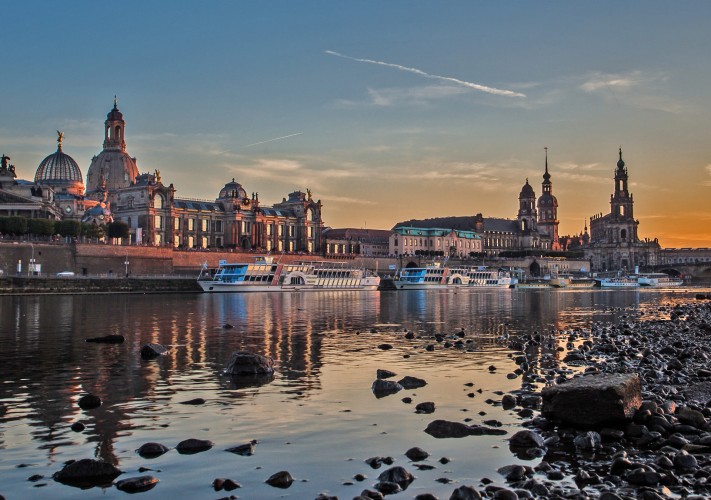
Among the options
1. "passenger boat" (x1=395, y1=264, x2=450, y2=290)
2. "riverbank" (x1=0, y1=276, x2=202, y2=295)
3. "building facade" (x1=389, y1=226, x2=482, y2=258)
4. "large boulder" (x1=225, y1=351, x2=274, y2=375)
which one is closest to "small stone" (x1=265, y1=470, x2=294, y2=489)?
"large boulder" (x1=225, y1=351, x2=274, y2=375)

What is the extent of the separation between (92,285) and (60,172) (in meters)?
86.4

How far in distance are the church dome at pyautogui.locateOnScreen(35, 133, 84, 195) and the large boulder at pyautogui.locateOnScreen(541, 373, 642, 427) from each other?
533 ft

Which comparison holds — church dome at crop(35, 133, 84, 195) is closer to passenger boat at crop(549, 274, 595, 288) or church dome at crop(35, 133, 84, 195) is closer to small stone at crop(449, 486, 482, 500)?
passenger boat at crop(549, 274, 595, 288)

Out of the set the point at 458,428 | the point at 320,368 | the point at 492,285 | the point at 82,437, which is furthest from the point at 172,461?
the point at 492,285

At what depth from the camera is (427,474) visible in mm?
13477

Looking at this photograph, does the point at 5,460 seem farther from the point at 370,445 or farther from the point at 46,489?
the point at 370,445

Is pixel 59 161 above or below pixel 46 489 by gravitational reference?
above

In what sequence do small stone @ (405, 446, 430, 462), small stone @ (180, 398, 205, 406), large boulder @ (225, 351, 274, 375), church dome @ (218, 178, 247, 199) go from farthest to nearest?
church dome @ (218, 178, 247, 199), large boulder @ (225, 351, 274, 375), small stone @ (180, 398, 205, 406), small stone @ (405, 446, 430, 462)

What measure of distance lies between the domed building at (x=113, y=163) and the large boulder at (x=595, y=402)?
165769 mm

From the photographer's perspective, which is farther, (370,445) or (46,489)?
(370,445)

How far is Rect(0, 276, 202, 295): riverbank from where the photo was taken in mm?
84000

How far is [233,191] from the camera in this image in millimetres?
158875

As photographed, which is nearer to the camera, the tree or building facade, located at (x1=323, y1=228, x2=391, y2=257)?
the tree

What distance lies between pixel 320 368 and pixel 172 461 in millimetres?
11951
